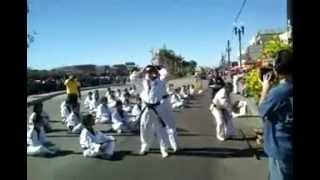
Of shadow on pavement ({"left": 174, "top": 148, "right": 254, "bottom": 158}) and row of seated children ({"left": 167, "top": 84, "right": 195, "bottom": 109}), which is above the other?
row of seated children ({"left": 167, "top": 84, "right": 195, "bottom": 109})

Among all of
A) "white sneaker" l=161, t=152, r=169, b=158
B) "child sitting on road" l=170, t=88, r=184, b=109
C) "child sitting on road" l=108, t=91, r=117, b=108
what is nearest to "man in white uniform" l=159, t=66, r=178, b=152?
"white sneaker" l=161, t=152, r=169, b=158

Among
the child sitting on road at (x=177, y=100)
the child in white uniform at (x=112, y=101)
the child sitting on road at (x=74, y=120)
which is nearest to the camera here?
the child sitting on road at (x=74, y=120)

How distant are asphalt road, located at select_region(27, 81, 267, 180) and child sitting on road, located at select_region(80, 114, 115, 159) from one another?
156mm

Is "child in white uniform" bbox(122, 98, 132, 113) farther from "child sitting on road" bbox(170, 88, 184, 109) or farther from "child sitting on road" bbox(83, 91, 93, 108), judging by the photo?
"child sitting on road" bbox(170, 88, 184, 109)

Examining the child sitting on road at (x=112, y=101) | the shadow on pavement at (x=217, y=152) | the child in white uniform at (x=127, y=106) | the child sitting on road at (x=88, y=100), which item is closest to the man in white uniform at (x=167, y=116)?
the shadow on pavement at (x=217, y=152)

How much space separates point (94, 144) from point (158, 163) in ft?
4.24

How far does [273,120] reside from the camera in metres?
3.01

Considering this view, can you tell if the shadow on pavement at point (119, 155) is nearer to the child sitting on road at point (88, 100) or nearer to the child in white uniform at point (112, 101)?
the child in white uniform at point (112, 101)

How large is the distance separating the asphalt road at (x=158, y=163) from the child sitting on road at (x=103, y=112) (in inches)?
82.2

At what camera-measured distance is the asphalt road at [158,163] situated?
8.11 m

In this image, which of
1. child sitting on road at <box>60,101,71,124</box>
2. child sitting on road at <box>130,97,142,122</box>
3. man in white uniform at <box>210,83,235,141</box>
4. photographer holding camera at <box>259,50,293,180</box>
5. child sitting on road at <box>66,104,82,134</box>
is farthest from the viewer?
child sitting on road at <box>60,101,71,124</box>

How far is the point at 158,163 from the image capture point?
928 cm

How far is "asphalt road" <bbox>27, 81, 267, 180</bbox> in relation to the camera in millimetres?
8109

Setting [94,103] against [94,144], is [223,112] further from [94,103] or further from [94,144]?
[94,103]
